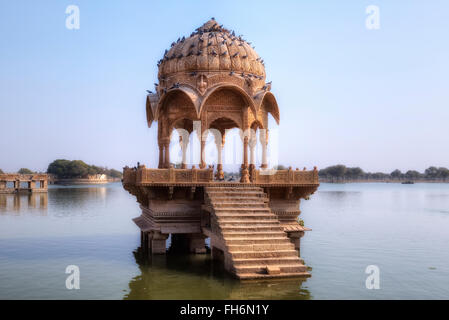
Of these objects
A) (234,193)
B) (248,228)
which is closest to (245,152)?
(234,193)

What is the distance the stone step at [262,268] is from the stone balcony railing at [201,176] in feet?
14.6

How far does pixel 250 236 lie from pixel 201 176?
352 centimetres

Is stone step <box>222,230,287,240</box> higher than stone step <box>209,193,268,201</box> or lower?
lower

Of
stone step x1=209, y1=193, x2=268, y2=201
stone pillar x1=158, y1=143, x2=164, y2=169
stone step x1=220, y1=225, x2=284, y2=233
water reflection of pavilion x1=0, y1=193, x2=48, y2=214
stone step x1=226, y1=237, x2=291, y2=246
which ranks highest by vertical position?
stone pillar x1=158, y1=143, x2=164, y2=169

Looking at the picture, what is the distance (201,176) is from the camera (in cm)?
1742

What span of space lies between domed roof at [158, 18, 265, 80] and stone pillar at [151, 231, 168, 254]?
622cm

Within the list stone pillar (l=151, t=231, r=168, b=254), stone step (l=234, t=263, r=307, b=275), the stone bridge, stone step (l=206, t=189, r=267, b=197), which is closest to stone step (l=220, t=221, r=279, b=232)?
stone step (l=234, t=263, r=307, b=275)

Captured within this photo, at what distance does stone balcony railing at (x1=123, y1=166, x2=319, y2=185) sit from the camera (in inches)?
666

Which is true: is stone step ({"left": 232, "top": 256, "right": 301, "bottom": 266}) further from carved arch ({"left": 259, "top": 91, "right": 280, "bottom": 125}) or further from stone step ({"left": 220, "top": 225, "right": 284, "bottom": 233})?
carved arch ({"left": 259, "top": 91, "right": 280, "bottom": 125})

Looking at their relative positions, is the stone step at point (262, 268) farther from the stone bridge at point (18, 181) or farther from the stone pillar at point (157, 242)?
the stone bridge at point (18, 181)

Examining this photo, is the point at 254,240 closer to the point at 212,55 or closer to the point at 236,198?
the point at 236,198
